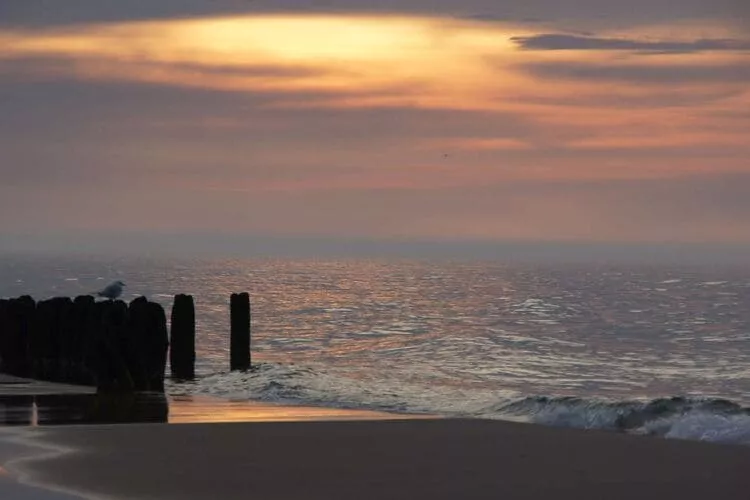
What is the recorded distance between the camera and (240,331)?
2484 centimetres

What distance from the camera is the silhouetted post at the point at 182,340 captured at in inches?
926

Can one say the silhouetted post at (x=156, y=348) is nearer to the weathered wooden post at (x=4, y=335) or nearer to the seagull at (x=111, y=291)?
the weathered wooden post at (x=4, y=335)

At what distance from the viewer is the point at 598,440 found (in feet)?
49.8

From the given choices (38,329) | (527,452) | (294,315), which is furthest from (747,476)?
(294,315)

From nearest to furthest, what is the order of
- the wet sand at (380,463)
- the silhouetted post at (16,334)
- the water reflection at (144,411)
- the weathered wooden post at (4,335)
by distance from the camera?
the wet sand at (380,463), the water reflection at (144,411), the silhouetted post at (16,334), the weathered wooden post at (4,335)

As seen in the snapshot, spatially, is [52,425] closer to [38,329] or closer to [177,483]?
[177,483]

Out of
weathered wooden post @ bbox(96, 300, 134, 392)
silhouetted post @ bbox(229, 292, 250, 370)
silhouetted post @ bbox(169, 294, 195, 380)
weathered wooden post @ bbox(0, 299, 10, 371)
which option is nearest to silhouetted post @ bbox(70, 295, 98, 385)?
weathered wooden post @ bbox(96, 300, 134, 392)

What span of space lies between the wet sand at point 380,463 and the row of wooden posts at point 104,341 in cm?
509

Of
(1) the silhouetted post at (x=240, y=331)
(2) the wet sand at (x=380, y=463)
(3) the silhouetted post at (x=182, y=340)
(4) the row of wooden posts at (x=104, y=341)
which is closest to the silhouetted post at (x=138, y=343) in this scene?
(4) the row of wooden posts at (x=104, y=341)

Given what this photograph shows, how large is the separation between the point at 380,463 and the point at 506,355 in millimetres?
22149

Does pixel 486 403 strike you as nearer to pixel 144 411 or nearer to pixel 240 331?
pixel 144 411

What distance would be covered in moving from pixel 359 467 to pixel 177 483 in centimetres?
184

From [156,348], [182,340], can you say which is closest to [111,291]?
[182,340]

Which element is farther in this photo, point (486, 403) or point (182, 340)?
point (182, 340)
